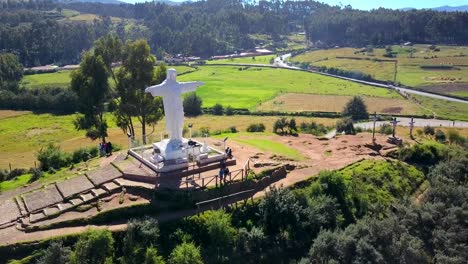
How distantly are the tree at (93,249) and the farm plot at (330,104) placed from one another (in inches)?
2014

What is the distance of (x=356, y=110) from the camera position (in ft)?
212

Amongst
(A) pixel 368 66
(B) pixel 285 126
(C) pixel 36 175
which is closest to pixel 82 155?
(C) pixel 36 175

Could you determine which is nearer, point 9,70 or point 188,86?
point 188,86

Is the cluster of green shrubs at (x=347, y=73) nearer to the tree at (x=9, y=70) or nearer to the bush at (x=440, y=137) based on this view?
the bush at (x=440, y=137)

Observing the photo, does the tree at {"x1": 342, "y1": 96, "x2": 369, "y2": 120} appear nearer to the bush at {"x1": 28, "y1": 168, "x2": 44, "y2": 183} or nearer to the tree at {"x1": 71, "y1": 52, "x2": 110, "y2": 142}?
the tree at {"x1": 71, "y1": 52, "x2": 110, "y2": 142}

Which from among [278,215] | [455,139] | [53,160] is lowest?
[278,215]

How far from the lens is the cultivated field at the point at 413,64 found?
8919cm

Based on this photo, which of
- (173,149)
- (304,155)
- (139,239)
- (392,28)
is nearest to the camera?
(139,239)

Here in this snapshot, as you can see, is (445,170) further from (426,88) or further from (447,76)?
(447,76)

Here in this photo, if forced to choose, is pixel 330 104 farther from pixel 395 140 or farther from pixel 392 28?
pixel 392 28

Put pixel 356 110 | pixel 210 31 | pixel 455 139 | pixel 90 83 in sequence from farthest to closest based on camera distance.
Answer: pixel 210 31
pixel 356 110
pixel 455 139
pixel 90 83

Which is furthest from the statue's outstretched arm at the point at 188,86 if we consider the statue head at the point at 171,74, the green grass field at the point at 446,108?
the green grass field at the point at 446,108

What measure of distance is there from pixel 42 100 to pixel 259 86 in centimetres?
4161

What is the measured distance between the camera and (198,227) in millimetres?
24875
